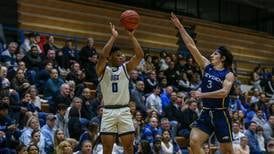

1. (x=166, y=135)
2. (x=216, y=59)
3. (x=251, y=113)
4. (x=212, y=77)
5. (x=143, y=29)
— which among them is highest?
(x=143, y=29)

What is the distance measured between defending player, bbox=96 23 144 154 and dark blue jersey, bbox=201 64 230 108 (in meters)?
1.03

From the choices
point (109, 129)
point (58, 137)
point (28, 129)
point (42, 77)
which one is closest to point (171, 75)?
point (42, 77)

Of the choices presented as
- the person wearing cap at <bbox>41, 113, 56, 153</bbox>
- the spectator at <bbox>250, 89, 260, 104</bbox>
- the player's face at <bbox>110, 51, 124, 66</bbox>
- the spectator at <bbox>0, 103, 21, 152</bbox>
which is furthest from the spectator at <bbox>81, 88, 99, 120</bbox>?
the spectator at <bbox>250, 89, 260, 104</bbox>

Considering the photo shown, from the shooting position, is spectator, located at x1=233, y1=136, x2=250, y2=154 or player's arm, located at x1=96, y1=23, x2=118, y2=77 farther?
spectator, located at x1=233, y1=136, x2=250, y2=154

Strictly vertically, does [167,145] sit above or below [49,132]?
below

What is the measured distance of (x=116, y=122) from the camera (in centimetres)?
755

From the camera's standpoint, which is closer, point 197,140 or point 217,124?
point 197,140

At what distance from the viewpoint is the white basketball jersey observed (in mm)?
7598

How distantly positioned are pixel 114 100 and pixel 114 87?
0.59 ft

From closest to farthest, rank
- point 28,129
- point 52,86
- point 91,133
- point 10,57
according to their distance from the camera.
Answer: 1. point 28,129
2. point 91,133
3. point 52,86
4. point 10,57

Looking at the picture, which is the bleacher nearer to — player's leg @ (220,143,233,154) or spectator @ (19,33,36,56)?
spectator @ (19,33,36,56)

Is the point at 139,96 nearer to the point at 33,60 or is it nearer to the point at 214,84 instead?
the point at 33,60

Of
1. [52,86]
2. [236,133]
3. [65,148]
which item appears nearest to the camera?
[65,148]

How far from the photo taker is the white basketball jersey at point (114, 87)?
760 cm
